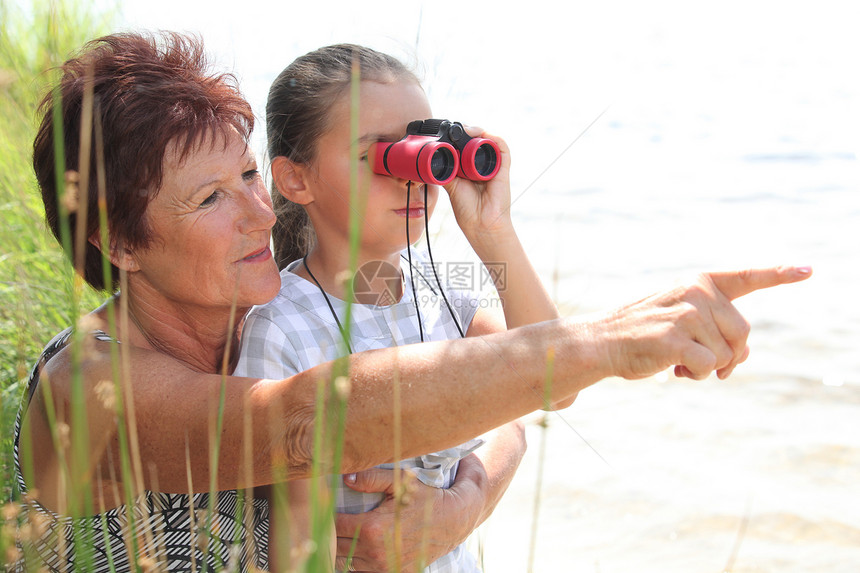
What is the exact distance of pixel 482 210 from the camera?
2.25 m

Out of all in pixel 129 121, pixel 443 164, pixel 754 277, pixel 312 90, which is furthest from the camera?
pixel 312 90

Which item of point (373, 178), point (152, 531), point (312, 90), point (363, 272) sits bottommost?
point (152, 531)

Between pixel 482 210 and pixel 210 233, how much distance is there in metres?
0.73

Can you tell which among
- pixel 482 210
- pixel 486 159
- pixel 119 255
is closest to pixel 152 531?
pixel 119 255

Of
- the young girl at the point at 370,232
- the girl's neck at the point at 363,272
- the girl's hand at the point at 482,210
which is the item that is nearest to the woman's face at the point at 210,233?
the young girl at the point at 370,232

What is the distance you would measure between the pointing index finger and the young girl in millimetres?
818

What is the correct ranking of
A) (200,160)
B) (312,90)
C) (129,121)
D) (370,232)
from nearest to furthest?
(129,121)
(200,160)
(370,232)
(312,90)

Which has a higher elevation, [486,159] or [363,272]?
[486,159]

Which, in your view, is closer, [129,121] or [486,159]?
[129,121]

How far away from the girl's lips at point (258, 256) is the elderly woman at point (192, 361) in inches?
0.4

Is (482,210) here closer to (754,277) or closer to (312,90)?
(312,90)

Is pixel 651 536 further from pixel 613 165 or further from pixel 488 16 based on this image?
pixel 613 165

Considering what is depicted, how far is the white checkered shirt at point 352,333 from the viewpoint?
1979 mm

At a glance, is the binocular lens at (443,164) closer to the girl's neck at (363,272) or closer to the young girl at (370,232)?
the young girl at (370,232)
